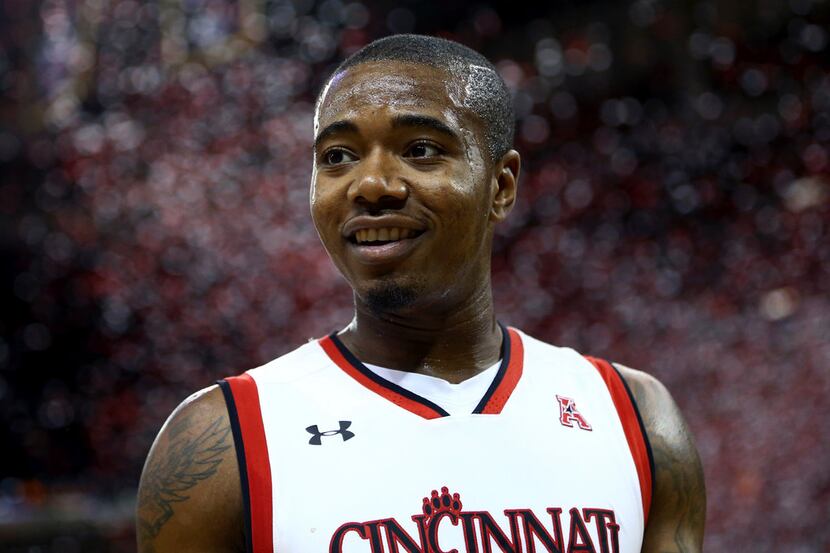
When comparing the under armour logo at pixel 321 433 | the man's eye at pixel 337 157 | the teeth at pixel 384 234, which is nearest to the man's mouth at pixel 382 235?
the teeth at pixel 384 234

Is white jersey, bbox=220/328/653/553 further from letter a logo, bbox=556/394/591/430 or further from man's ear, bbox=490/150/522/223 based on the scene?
man's ear, bbox=490/150/522/223

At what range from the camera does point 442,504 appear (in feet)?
6.30

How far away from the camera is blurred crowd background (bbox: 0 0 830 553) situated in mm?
7496

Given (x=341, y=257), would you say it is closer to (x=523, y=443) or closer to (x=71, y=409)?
(x=523, y=443)

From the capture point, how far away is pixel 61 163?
27.0ft

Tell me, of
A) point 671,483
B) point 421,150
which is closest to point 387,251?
point 421,150

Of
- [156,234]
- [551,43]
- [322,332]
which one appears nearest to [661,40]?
[551,43]

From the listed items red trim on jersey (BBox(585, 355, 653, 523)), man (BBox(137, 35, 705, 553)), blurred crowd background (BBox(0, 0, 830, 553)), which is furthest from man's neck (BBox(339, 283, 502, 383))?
blurred crowd background (BBox(0, 0, 830, 553))

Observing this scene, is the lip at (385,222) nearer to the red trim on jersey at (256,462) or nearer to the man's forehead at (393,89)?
the man's forehead at (393,89)

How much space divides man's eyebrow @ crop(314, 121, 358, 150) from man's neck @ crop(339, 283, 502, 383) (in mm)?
360

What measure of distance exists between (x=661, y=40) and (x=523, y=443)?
7656 mm

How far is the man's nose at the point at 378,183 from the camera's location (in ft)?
6.39

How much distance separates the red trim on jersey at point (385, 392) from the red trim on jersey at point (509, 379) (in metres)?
0.12

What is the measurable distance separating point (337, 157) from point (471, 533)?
77 centimetres
